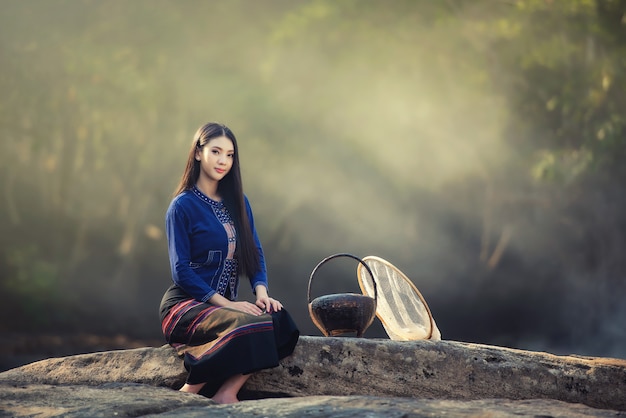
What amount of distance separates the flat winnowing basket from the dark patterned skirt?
103cm

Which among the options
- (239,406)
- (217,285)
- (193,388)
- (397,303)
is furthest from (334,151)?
(239,406)

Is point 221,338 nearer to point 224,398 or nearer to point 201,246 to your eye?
point 224,398

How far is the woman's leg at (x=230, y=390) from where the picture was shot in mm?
2701

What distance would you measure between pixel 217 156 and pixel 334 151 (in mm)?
7825

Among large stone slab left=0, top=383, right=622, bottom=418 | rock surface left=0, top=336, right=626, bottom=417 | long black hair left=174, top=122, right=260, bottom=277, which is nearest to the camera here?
large stone slab left=0, top=383, right=622, bottom=418

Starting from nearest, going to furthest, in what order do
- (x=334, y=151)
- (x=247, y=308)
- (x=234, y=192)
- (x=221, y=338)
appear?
(x=221, y=338) < (x=247, y=308) < (x=234, y=192) < (x=334, y=151)

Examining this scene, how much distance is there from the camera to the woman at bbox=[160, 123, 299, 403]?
8.86 ft

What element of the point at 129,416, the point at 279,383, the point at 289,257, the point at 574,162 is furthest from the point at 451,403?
the point at 289,257

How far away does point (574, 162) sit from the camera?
31.7 feet

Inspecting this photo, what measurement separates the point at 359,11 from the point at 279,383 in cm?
817

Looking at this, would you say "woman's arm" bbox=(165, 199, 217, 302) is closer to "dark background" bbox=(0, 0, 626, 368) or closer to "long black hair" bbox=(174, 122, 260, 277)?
"long black hair" bbox=(174, 122, 260, 277)

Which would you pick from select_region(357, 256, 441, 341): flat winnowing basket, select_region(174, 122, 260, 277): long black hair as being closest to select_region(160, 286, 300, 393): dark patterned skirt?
select_region(174, 122, 260, 277): long black hair

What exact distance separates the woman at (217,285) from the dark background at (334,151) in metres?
6.91

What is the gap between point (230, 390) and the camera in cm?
273
